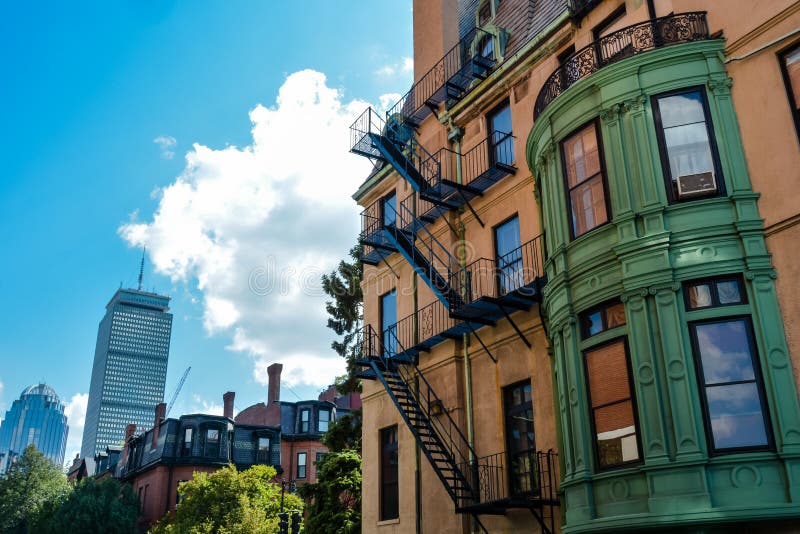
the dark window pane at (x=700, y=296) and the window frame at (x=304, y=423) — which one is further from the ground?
the window frame at (x=304, y=423)

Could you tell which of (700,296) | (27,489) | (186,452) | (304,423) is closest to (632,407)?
(700,296)

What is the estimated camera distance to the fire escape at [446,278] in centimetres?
1780

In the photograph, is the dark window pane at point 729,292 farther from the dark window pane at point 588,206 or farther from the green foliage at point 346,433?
the green foliage at point 346,433

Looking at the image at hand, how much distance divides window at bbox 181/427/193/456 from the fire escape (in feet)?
113

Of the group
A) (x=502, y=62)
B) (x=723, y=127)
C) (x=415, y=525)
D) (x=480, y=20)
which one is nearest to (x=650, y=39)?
(x=723, y=127)

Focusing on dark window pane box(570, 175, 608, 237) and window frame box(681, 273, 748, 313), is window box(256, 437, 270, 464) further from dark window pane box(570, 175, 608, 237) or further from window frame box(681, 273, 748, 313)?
window frame box(681, 273, 748, 313)

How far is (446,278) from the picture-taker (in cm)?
2162

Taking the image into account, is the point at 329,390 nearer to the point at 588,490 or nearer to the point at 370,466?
the point at 370,466

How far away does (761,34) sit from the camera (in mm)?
13305

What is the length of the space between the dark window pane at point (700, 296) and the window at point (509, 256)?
6.51 m

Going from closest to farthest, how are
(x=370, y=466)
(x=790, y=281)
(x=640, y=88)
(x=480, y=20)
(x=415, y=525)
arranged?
(x=790, y=281) → (x=640, y=88) → (x=415, y=525) → (x=370, y=466) → (x=480, y=20)

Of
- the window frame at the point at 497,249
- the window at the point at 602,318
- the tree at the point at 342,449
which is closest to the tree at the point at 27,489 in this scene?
the tree at the point at 342,449

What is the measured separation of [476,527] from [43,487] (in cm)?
5455

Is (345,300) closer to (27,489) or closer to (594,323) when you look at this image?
(594,323)
